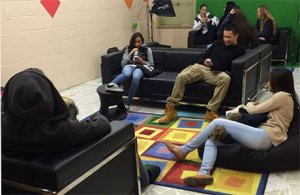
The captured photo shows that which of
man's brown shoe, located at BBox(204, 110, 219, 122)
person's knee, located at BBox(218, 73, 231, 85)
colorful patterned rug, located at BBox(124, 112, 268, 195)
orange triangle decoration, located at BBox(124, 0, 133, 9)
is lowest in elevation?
colorful patterned rug, located at BBox(124, 112, 268, 195)

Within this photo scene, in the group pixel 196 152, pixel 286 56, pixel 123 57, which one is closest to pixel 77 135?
pixel 196 152

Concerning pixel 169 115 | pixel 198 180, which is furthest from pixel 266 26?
pixel 198 180

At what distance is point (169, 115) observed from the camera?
12.4 feet

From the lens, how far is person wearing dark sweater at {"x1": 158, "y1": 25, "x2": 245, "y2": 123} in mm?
3709

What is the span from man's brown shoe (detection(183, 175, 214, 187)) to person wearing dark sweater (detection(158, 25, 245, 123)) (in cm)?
133

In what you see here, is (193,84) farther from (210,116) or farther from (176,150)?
(176,150)

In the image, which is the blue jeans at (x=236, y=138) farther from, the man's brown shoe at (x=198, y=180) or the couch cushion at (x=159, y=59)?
the couch cushion at (x=159, y=59)

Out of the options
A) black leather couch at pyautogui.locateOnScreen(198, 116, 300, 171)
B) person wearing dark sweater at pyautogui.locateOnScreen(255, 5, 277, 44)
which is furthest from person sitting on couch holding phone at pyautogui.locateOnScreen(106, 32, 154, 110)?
person wearing dark sweater at pyautogui.locateOnScreen(255, 5, 277, 44)

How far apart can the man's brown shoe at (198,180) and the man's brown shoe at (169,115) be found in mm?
1330

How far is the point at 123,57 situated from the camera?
4570mm

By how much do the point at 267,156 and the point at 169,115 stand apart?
1.44m

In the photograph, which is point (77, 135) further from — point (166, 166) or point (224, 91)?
point (224, 91)

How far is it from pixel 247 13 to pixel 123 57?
3.53 meters

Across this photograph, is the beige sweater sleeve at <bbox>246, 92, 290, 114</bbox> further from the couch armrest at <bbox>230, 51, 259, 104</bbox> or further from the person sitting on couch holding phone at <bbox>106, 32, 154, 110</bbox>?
the person sitting on couch holding phone at <bbox>106, 32, 154, 110</bbox>
